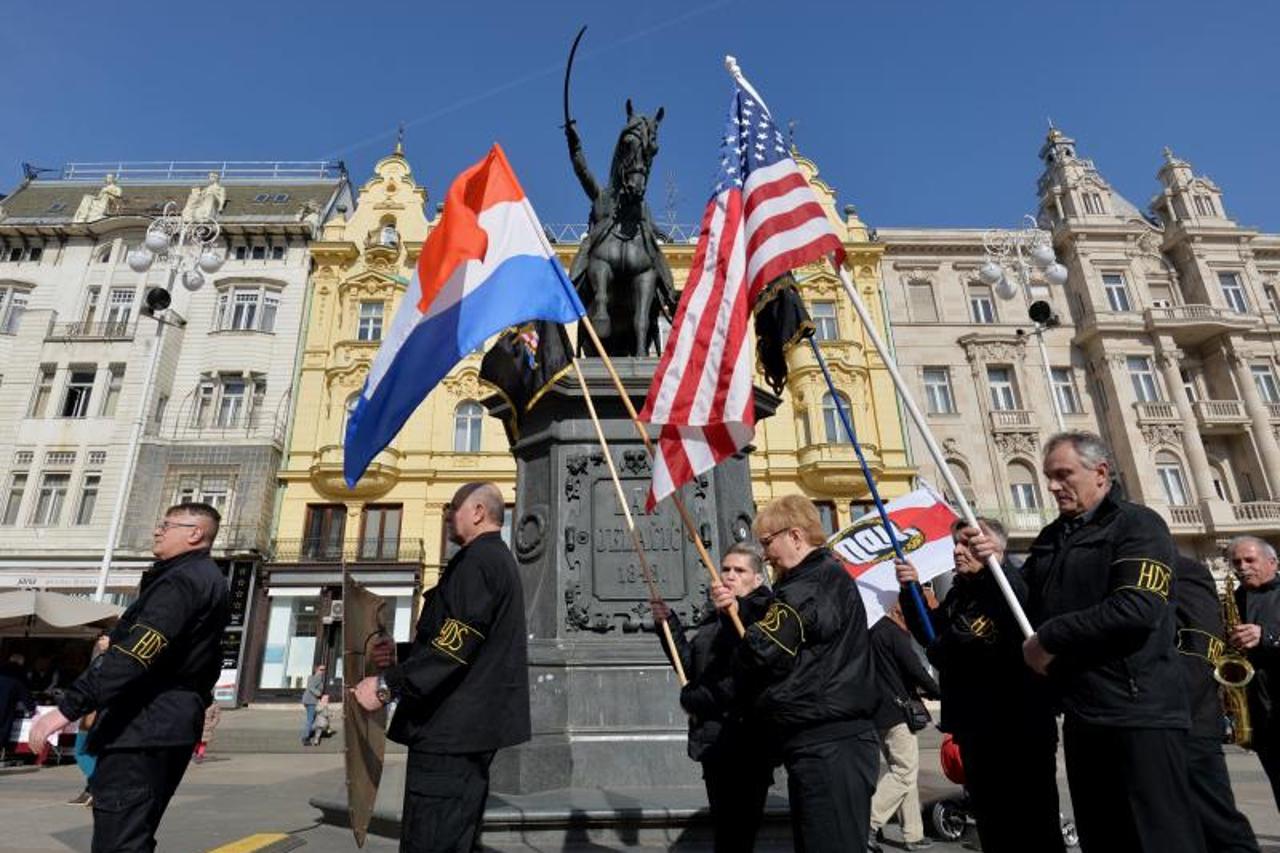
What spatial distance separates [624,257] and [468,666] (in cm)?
483

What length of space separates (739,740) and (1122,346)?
33204 mm

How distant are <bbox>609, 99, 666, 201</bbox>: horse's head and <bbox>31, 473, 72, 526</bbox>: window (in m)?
28.0

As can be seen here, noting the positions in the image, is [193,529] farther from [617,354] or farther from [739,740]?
[617,354]

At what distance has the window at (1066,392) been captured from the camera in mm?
30125

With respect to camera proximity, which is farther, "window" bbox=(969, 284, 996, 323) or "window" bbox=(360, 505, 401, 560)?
"window" bbox=(969, 284, 996, 323)

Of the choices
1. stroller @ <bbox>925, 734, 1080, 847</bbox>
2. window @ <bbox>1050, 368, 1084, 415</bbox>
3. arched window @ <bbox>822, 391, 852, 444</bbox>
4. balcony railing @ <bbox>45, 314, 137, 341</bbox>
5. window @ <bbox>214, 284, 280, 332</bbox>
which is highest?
Result: window @ <bbox>214, 284, 280, 332</bbox>

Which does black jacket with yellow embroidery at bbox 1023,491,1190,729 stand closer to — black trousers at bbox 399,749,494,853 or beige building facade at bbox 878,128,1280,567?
black trousers at bbox 399,749,494,853

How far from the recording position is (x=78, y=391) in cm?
2842

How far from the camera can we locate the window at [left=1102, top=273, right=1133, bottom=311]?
31.8 m

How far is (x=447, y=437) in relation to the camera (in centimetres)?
2764

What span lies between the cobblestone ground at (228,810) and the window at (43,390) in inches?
879

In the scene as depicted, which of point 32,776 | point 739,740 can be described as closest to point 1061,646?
point 739,740

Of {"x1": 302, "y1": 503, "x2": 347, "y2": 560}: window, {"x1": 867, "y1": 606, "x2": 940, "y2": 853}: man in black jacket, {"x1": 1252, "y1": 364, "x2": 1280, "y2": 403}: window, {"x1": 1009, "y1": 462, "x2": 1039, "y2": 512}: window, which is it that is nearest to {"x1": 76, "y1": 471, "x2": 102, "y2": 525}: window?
{"x1": 302, "y1": 503, "x2": 347, "y2": 560}: window

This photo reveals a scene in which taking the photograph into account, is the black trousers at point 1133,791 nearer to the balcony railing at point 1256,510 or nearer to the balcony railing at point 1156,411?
the balcony railing at point 1256,510
